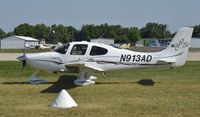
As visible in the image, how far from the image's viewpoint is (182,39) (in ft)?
49.0

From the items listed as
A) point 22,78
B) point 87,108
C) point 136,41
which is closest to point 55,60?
point 22,78

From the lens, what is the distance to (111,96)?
39.1 ft

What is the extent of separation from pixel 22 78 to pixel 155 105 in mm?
8760

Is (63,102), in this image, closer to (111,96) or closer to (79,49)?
(111,96)

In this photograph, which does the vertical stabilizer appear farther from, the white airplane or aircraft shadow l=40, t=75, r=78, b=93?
aircraft shadow l=40, t=75, r=78, b=93

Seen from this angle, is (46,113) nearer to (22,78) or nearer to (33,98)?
(33,98)

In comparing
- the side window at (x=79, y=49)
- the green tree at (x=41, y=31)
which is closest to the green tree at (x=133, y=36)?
the green tree at (x=41, y=31)

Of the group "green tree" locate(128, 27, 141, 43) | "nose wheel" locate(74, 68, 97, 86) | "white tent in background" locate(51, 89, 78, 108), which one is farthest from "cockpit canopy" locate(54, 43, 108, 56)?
"green tree" locate(128, 27, 141, 43)

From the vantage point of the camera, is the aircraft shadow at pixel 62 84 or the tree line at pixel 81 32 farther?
the tree line at pixel 81 32

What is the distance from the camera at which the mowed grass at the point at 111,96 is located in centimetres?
929

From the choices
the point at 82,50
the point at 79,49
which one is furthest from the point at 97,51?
the point at 79,49

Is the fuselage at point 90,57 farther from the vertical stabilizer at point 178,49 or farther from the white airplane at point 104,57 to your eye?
the vertical stabilizer at point 178,49

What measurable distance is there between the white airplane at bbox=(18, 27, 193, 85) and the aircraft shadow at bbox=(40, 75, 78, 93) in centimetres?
48

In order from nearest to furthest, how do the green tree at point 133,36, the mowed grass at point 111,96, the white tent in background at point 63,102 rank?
A: 1. the mowed grass at point 111,96
2. the white tent in background at point 63,102
3. the green tree at point 133,36
